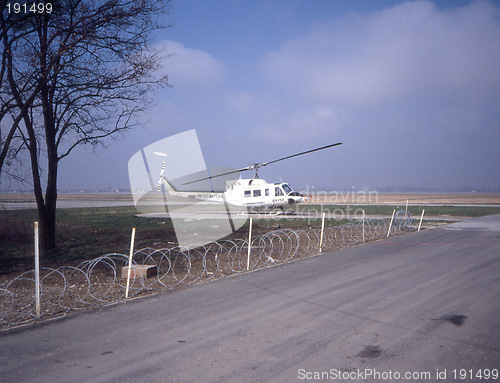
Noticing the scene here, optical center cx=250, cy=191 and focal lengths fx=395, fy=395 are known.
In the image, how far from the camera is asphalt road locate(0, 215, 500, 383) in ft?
14.7

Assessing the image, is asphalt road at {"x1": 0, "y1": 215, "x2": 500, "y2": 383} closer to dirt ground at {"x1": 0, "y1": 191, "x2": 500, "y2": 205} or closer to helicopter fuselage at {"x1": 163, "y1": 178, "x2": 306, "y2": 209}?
helicopter fuselage at {"x1": 163, "y1": 178, "x2": 306, "y2": 209}

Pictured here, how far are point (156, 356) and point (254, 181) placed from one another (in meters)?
23.8

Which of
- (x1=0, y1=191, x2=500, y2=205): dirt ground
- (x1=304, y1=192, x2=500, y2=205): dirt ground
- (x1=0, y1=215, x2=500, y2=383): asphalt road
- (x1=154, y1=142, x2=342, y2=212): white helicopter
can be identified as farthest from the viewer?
(x1=0, y1=191, x2=500, y2=205): dirt ground

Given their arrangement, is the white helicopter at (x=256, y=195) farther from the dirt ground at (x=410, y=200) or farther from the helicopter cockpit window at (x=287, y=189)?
the dirt ground at (x=410, y=200)

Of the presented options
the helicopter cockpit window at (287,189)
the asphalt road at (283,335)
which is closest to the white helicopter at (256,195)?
the helicopter cockpit window at (287,189)

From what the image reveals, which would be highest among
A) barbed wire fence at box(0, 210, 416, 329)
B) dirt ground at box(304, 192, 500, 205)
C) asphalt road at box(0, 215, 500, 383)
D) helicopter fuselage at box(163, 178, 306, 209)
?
helicopter fuselage at box(163, 178, 306, 209)

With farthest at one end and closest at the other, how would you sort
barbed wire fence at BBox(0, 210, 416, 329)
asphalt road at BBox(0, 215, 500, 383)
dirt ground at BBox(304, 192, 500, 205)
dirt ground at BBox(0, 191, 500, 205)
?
dirt ground at BBox(0, 191, 500, 205) < dirt ground at BBox(304, 192, 500, 205) < barbed wire fence at BBox(0, 210, 416, 329) < asphalt road at BBox(0, 215, 500, 383)

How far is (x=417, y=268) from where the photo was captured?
10195mm

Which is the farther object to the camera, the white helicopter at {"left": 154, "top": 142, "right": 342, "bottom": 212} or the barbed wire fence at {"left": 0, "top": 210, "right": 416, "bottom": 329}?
the white helicopter at {"left": 154, "top": 142, "right": 342, "bottom": 212}

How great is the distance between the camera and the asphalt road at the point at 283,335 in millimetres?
4492

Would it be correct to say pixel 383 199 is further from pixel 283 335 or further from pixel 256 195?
pixel 283 335

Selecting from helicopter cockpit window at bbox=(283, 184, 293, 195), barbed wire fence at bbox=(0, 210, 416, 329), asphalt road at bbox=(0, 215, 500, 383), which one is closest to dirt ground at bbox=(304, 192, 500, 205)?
helicopter cockpit window at bbox=(283, 184, 293, 195)

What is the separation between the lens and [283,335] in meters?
5.58

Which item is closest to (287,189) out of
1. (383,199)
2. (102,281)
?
(102,281)
